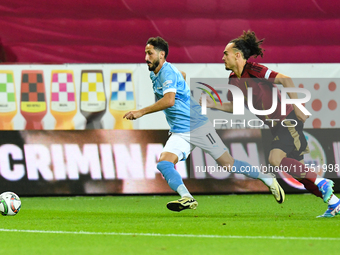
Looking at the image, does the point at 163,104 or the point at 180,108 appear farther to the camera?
the point at 180,108

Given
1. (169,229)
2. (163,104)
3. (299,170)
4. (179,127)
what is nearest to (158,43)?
(163,104)

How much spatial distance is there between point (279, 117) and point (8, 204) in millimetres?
3113

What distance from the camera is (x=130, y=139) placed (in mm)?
9672

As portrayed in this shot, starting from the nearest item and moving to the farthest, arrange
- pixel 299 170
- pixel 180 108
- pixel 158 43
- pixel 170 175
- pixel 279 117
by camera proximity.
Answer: pixel 299 170 < pixel 279 117 < pixel 170 175 < pixel 158 43 < pixel 180 108

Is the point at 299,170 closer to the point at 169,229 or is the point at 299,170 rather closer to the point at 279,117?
the point at 279,117

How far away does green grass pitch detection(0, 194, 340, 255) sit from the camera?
13.5ft

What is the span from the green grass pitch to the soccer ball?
3.5 inches

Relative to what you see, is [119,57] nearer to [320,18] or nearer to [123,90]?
[123,90]

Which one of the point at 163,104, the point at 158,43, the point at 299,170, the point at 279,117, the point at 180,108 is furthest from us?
the point at 180,108

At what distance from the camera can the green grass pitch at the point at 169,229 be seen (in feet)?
13.5

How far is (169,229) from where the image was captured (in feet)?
16.8

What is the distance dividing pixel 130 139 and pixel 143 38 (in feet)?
7.95

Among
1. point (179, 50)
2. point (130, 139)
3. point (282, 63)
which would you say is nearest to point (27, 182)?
point (130, 139)

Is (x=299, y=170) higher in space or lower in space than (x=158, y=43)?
lower
